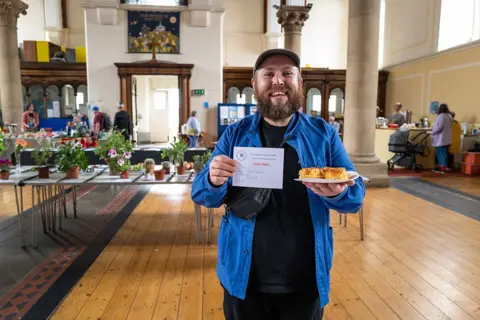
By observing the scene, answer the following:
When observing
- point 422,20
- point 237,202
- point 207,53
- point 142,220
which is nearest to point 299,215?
point 237,202

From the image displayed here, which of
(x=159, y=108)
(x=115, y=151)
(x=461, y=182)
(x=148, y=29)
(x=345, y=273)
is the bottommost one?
(x=345, y=273)

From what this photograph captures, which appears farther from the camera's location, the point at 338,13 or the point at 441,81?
the point at 338,13

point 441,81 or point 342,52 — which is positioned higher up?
point 342,52

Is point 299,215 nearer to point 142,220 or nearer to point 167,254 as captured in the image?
point 167,254

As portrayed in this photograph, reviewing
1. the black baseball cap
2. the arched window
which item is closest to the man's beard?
the black baseball cap

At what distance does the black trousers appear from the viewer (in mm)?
1544

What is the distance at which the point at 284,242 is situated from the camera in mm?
1519

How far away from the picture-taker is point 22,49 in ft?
50.1

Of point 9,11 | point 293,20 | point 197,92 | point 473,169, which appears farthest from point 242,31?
point 473,169

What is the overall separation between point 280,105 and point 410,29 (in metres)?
15.6

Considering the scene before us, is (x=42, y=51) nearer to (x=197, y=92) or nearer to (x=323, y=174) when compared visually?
(x=197, y=92)

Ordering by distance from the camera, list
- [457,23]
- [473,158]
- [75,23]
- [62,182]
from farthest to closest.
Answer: [75,23], [457,23], [473,158], [62,182]

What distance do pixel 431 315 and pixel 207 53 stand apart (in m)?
11.7

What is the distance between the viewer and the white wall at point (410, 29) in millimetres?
13430
